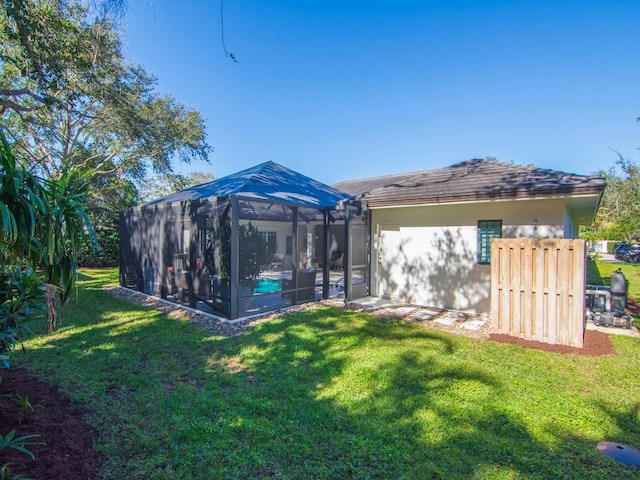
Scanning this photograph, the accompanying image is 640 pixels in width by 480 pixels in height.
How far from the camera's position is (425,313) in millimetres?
8211

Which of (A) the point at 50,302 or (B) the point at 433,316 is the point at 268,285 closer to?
(B) the point at 433,316

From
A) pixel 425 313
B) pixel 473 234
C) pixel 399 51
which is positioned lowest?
pixel 425 313

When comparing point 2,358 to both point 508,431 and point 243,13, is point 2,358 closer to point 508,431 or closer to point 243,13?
point 508,431

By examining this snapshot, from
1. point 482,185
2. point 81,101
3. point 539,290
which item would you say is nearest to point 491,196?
point 482,185

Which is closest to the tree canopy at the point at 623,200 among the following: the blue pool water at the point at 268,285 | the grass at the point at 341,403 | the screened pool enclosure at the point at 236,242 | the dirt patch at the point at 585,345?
the dirt patch at the point at 585,345

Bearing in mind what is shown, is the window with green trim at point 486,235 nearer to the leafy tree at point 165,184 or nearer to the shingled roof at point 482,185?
the shingled roof at point 482,185

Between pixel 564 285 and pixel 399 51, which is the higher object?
pixel 399 51

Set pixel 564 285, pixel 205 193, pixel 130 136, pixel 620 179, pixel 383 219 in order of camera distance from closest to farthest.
→ pixel 564 285
pixel 205 193
pixel 383 219
pixel 130 136
pixel 620 179

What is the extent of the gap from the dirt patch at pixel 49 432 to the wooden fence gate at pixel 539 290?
6.68 meters

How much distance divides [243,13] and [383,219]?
6.41 m

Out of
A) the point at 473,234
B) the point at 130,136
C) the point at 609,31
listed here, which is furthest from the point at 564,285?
the point at 130,136

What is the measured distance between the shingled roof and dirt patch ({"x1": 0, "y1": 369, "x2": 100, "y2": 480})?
7.73 metres

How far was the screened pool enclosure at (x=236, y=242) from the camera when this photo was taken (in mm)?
7441

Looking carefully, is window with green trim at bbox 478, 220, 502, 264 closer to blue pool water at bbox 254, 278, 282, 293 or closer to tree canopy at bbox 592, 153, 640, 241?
blue pool water at bbox 254, 278, 282, 293
